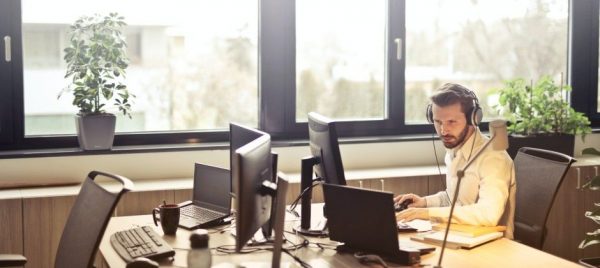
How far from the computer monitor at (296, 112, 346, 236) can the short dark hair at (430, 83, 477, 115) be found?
492 millimetres

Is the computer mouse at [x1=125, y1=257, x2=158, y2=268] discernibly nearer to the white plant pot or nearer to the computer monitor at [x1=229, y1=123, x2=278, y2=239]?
the computer monitor at [x1=229, y1=123, x2=278, y2=239]

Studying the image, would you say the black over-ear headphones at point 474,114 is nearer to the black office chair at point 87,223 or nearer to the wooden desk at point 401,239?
the wooden desk at point 401,239

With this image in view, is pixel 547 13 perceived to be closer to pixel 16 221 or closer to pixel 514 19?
pixel 514 19

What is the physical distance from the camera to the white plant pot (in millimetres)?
4039

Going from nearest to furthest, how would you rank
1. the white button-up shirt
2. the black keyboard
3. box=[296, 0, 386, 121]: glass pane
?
the black keyboard, the white button-up shirt, box=[296, 0, 386, 121]: glass pane

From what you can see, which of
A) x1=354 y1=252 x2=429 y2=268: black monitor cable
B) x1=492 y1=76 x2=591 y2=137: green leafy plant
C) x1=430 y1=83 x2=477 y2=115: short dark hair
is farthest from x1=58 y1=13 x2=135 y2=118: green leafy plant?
x1=492 y1=76 x2=591 y2=137: green leafy plant

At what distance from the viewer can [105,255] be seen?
2.76 meters

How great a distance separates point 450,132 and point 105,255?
1409 millimetres

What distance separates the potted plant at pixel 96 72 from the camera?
399cm

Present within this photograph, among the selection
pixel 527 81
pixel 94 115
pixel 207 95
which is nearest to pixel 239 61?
pixel 207 95

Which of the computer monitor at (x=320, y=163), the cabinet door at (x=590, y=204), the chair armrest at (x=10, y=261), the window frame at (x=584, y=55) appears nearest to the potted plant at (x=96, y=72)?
the chair armrest at (x=10, y=261)

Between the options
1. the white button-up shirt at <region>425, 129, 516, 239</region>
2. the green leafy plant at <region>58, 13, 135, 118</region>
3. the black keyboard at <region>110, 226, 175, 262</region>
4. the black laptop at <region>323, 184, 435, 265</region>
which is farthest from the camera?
the green leafy plant at <region>58, 13, 135, 118</region>

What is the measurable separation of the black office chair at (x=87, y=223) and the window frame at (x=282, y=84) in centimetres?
152

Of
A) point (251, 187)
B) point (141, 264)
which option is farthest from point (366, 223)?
point (141, 264)
